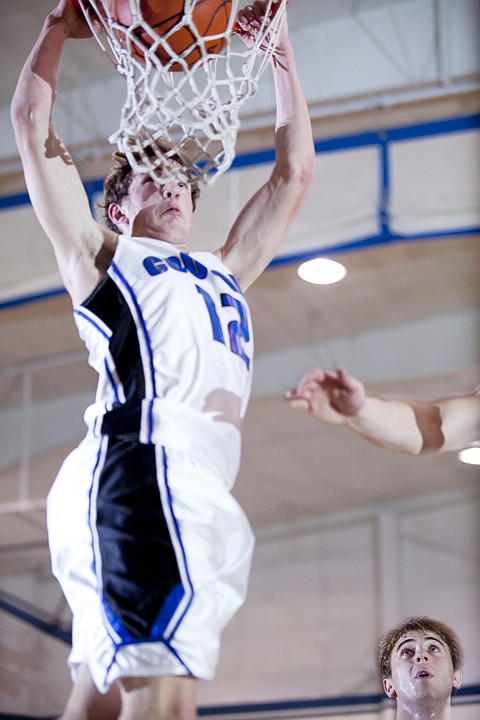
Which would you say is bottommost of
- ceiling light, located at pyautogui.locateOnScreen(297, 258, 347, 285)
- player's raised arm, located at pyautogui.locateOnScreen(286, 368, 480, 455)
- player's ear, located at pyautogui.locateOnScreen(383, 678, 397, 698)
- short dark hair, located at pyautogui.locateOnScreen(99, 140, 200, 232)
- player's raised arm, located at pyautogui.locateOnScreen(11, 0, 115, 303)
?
player's ear, located at pyautogui.locateOnScreen(383, 678, 397, 698)

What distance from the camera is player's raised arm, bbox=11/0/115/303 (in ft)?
7.93

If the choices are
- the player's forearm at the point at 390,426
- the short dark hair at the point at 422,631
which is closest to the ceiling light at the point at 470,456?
the short dark hair at the point at 422,631

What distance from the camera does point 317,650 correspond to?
8883 millimetres

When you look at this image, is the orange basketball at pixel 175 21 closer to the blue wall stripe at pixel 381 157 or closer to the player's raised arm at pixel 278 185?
the player's raised arm at pixel 278 185

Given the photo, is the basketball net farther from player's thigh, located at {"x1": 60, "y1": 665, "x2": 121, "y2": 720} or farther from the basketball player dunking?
player's thigh, located at {"x1": 60, "y1": 665, "x2": 121, "y2": 720}

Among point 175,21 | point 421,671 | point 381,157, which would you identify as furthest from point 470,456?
point 175,21

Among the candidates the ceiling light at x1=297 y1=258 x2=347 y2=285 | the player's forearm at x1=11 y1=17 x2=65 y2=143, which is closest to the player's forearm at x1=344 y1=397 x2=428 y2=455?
the player's forearm at x1=11 y1=17 x2=65 y2=143

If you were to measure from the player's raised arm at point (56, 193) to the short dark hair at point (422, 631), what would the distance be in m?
1.73

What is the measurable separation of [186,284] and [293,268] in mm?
3357

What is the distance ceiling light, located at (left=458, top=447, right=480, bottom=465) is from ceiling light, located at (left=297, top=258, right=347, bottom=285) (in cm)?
206

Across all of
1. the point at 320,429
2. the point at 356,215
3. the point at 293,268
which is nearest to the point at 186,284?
the point at 356,215

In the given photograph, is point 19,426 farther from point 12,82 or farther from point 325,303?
point 12,82

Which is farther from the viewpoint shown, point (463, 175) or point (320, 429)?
point (320, 429)

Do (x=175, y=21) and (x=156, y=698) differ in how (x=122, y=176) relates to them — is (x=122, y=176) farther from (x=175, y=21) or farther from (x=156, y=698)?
(x=156, y=698)
